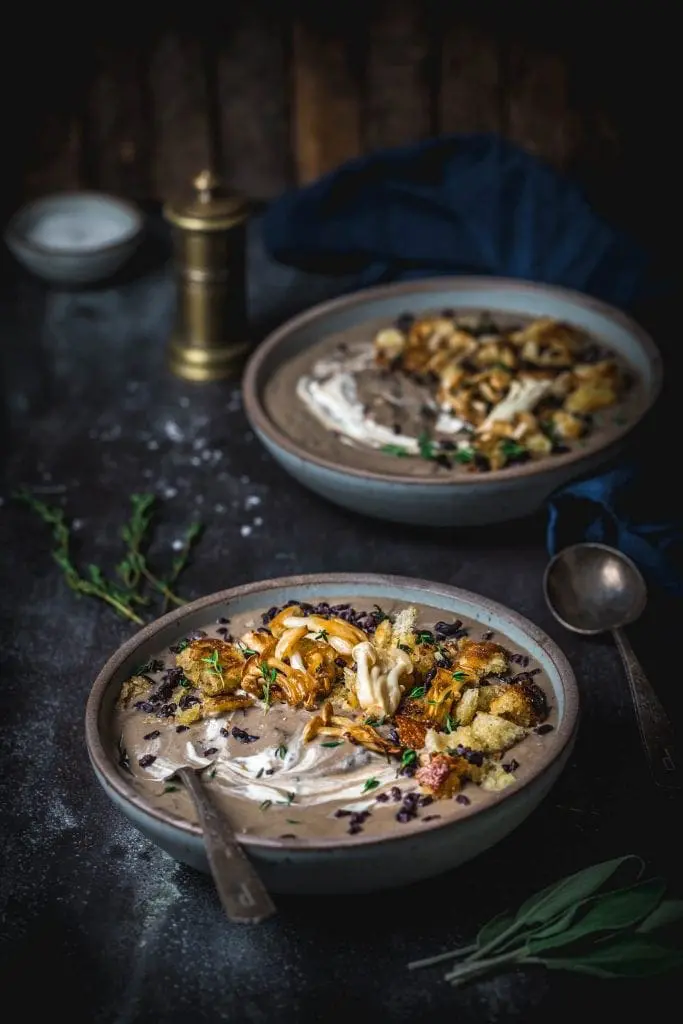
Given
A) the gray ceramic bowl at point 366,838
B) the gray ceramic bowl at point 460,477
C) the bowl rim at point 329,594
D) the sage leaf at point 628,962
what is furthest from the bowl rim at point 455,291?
the sage leaf at point 628,962

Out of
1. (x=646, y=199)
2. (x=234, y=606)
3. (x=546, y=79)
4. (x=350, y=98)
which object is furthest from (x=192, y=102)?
(x=234, y=606)

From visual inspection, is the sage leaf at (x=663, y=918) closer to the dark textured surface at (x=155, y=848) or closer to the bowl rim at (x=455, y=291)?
the dark textured surface at (x=155, y=848)

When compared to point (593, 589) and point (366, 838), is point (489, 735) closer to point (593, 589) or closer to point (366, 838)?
point (366, 838)

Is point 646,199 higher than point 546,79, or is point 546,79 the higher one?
point 546,79

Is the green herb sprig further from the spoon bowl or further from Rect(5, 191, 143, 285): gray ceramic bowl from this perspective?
Rect(5, 191, 143, 285): gray ceramic bowl

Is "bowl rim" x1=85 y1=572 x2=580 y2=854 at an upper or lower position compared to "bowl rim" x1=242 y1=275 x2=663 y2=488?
upper

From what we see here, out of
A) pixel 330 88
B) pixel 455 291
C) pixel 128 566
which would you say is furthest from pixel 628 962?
pixel 330 88

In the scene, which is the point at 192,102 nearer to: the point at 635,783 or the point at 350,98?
the point at 350,98

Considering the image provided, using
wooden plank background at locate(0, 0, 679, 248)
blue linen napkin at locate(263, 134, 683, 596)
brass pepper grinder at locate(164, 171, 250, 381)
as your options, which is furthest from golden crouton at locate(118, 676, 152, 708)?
wooden plank background at locate(0, 0, 679, 248)
